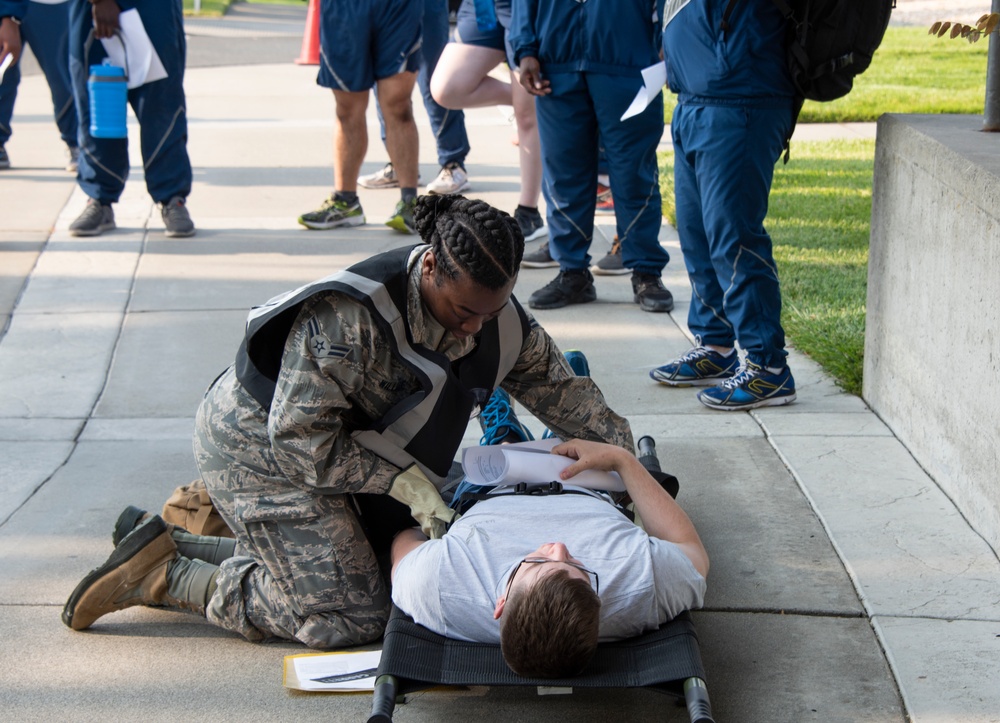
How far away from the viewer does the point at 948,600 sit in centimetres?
309

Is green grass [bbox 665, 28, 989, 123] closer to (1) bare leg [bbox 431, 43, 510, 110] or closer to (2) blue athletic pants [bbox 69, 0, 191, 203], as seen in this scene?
(1) bare leg [bbox 431, 43, 510, 110]

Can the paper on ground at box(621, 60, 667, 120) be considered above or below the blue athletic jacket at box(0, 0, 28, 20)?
below

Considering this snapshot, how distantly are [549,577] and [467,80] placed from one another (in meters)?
4.76

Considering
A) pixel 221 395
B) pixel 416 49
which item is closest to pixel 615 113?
pixel 416 49

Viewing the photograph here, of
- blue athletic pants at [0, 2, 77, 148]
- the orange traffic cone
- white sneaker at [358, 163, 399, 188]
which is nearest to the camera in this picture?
blue athletic pants at [0, 2, 77, 148]

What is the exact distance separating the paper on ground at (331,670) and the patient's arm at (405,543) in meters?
0.22

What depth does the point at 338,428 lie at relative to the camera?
2.89 metres

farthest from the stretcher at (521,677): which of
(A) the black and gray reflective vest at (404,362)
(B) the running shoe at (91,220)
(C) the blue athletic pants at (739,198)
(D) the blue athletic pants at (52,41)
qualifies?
(D) the blue athletic pants at (52,41)

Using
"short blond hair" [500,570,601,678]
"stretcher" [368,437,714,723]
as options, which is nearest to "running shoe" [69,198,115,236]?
"stretcher" [368,437,714,723]

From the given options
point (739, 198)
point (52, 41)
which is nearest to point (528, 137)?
point (739, 198)

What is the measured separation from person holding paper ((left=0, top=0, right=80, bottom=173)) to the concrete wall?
513 centimetres

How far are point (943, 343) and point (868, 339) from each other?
2.56ft

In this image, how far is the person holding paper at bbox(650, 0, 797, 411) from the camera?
4105mm

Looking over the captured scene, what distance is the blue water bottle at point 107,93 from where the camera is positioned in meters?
6.38
